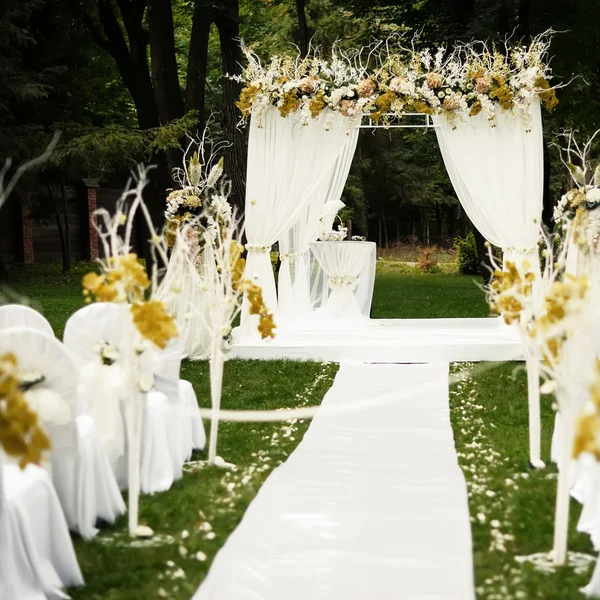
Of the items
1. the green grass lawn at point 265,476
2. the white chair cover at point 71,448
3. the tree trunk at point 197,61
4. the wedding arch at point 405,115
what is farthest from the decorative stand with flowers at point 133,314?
the tree trunk at point 197,61

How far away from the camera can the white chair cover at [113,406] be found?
14.4 feet

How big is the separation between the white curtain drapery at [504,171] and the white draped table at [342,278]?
2.12 metres

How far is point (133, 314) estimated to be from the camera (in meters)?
3.61

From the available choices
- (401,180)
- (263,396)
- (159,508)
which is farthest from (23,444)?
(401,180)

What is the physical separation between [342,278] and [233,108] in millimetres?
3635

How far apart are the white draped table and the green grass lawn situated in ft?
8.67

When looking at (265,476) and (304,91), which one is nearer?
(265,476)

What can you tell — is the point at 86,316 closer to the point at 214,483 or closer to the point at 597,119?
the point at 214,483

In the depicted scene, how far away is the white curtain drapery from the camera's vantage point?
887 cm

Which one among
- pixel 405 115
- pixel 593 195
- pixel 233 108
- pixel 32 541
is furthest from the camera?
pixel 233 108

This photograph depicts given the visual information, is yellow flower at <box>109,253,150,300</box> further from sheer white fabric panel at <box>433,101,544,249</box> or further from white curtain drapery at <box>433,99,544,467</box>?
white curtain drapery at <box>433,99,544,467</box>

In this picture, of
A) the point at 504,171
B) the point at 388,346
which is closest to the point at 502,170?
the point at 504,171

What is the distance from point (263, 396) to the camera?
23.4 ft

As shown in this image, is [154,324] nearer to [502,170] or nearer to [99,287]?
[99,287]
